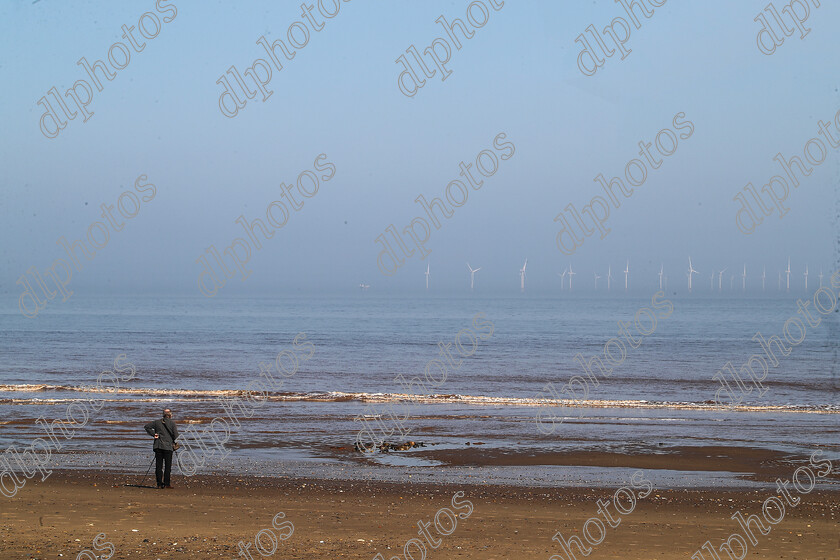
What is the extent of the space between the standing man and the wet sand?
1.09ft

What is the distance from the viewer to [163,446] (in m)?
14.8

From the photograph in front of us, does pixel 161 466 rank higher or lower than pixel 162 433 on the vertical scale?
lower

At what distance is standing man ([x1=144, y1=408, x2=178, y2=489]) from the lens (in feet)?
48.2

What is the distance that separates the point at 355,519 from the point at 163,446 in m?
4.65

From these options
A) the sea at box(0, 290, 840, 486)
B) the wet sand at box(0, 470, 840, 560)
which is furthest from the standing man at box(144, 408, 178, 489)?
the sea at box(0, 290, 840, 486)

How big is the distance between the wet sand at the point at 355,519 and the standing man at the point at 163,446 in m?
0.33

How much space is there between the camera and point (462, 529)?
11.8 m

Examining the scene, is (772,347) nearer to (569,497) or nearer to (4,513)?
(569,497)

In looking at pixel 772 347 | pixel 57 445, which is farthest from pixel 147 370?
pixel 772 347

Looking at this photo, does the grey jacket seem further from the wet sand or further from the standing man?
the wet sand

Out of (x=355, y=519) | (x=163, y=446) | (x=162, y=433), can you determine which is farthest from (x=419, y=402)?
(x=355, y=519)

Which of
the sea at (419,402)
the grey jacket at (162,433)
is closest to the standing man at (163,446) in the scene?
the grey jacket at (162,433)

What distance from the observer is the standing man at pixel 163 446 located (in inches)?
578

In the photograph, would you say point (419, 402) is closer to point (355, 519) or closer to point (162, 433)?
point (162, 433)
